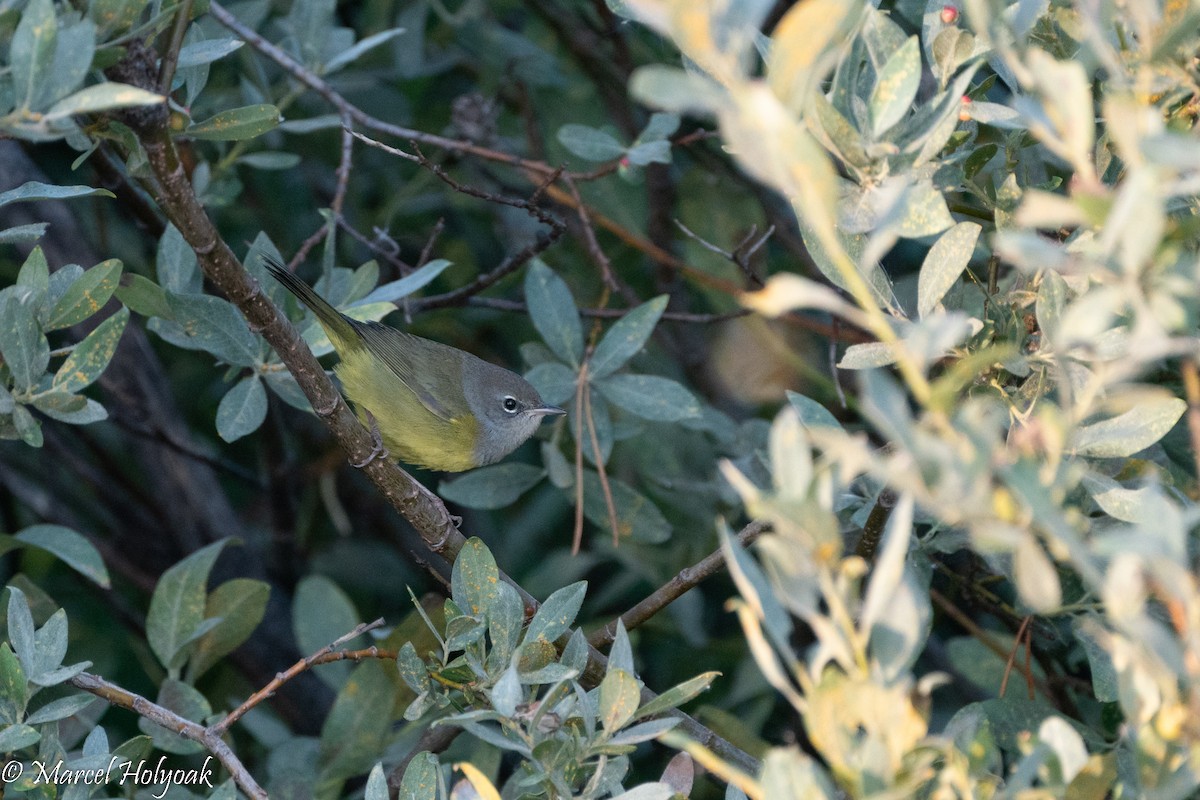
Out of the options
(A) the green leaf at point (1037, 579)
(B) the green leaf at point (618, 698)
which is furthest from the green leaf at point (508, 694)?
(A) the green leaf at point (1037, 579)

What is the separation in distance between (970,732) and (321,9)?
2836 millimetres

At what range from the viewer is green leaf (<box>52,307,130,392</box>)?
237cm

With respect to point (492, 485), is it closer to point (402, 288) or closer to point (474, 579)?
point (402, 288)

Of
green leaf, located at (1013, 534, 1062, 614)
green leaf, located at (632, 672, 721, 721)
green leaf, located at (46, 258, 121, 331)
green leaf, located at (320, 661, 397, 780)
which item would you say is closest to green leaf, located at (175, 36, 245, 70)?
green leaf, located at (46, 258, 121, 331)

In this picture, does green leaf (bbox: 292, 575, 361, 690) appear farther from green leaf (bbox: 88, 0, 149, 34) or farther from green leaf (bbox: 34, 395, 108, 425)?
green leaf (bbox: 88, 0, 149, 34)

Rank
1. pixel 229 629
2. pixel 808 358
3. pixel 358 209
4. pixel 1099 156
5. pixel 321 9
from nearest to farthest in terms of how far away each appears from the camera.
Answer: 1. pixel 1099 156
2. pixel 229 629
3. pixel 321 9
4. pixel 808 358
5. pixel 358 209

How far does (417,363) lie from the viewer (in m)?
4.38

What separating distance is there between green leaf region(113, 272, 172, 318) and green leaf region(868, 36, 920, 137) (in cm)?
165

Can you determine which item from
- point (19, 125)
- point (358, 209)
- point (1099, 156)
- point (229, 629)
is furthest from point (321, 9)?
point (1099, 156)

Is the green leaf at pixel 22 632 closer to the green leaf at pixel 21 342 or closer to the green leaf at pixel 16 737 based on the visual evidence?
the green leaf at pixel 16 737

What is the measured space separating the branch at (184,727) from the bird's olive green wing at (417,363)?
2.00 m

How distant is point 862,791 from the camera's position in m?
1.23

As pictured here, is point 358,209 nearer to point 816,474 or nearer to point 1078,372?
point 1078,372

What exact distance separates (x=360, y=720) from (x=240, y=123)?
1.60 m
